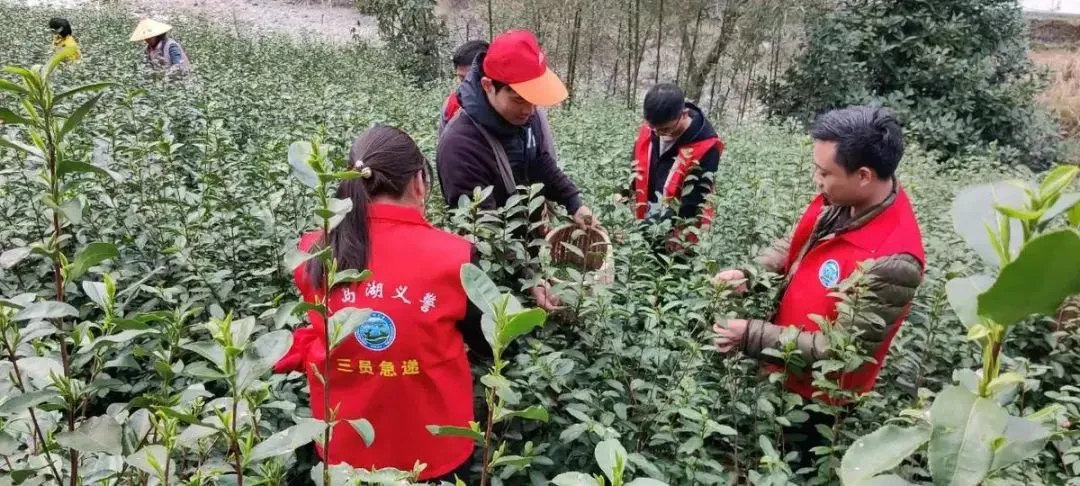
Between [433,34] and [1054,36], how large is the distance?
1693cm

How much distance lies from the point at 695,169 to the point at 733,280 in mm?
1445

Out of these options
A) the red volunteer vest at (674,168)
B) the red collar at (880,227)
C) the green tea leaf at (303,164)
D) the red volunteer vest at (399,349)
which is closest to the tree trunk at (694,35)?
the red volunteer vest at (674,168)

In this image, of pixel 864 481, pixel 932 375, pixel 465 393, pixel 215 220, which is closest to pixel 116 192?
pixel 215 220

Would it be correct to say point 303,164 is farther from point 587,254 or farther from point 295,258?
point 587,254

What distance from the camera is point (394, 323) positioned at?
1664 mm

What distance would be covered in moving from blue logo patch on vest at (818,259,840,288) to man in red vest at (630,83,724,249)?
112 centimetres

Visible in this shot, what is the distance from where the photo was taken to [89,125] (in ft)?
11.7

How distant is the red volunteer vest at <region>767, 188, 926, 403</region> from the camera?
Answer: 2.05 m

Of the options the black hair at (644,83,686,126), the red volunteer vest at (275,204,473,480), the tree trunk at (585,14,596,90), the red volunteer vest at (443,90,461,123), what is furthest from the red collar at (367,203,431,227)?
the tree trunk at (585,14,596,90)

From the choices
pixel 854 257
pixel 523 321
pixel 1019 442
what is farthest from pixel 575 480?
pixel 854 257

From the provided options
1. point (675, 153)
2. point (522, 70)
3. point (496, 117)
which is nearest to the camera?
point (522, 70)

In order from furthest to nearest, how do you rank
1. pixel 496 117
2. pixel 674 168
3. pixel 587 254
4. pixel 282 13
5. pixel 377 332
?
pixel 282 13 < pixel 674 168 < pixel 496 117 < pixel 587 254 < pixel 377 332

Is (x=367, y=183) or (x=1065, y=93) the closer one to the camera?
(x=367, y=183)

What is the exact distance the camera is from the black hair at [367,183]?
5.26 ft
